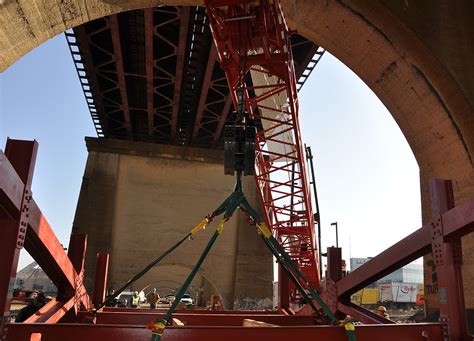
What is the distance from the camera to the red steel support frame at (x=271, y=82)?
9.24 m

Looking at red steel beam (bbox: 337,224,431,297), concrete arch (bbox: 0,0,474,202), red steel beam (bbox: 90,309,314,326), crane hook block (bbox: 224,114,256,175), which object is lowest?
red steel beam (bbox: 90,309,314,326)

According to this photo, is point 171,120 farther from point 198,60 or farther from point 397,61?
point 397,61

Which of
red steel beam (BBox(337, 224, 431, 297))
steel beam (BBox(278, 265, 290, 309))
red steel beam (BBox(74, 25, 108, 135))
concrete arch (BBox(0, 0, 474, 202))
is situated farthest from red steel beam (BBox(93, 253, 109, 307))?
red steel beam (BBox(74, 25, 108, 135))

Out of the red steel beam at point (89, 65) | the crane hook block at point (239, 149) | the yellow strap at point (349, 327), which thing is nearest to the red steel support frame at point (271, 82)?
the crane hook block at point (239, 149)

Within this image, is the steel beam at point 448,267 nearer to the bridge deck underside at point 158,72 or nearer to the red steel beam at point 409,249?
the red steel beam at point 409,249

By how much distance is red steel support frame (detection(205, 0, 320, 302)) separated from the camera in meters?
9.24

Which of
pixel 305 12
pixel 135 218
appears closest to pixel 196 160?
pixel 135 218

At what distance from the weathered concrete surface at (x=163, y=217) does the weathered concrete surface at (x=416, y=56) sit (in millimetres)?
15203

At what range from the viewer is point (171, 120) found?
21312 millimetres

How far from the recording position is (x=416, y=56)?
23.3 ft

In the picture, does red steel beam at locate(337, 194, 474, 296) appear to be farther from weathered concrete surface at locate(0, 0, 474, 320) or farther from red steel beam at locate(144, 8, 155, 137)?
red steel beam at locate(144, 8, 155, 137)

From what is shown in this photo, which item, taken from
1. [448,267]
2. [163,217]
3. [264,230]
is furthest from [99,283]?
[163,217]

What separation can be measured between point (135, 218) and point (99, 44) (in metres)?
9.42

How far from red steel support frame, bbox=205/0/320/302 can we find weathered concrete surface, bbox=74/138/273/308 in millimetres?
5972
